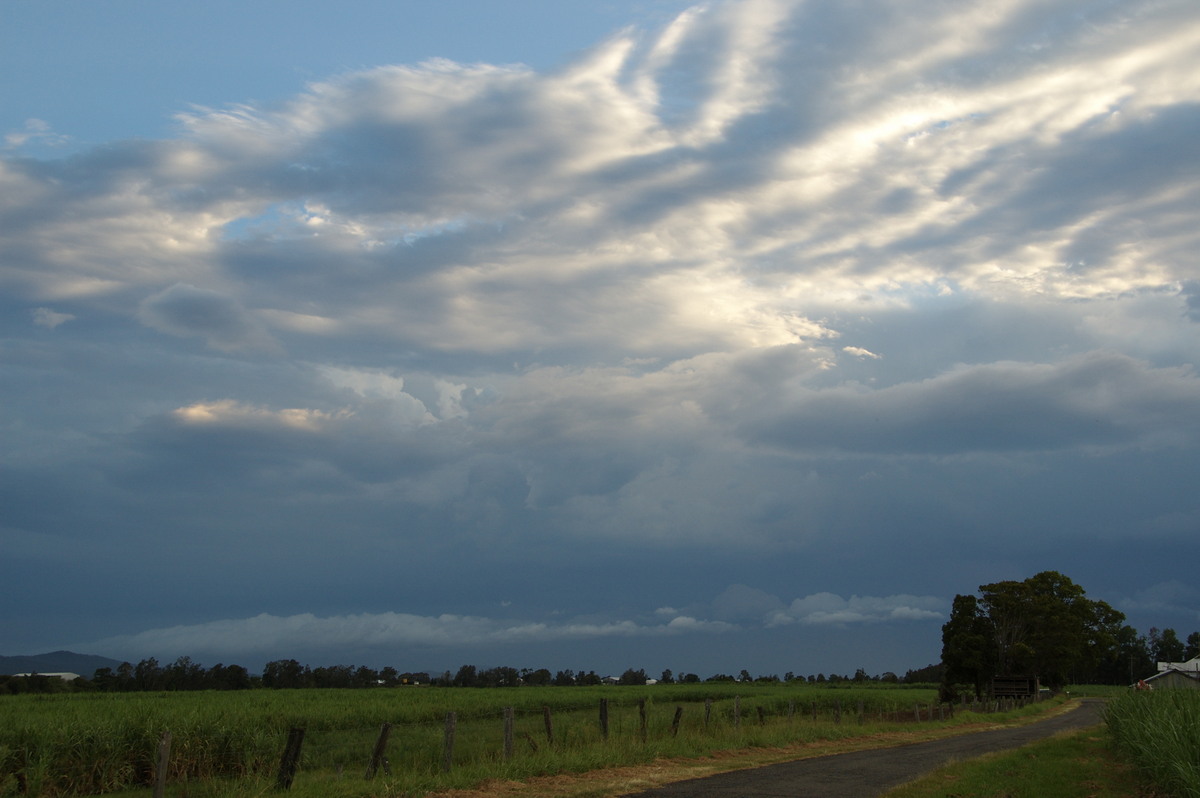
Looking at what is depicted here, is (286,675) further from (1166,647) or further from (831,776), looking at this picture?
(1166,647)

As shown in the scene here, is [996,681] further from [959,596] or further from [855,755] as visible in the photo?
[855,755]

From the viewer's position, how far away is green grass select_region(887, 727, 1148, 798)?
16781 mm

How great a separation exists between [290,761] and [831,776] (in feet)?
38.6

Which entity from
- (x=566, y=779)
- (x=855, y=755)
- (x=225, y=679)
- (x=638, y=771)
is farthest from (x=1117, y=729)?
(x=225, y=679)

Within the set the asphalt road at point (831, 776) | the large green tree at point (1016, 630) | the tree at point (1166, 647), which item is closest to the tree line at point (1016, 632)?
the large green tree at point (1016, 630)

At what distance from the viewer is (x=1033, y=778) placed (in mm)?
19297

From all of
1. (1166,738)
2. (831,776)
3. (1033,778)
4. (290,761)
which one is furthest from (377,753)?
(1166,738)

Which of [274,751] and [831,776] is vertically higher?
[274,751]

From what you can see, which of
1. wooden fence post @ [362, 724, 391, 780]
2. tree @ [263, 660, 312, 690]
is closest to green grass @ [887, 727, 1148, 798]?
wooden fence post @ [362, 724, 391, 780]

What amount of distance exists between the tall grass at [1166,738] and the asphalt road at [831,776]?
4303 millimetres

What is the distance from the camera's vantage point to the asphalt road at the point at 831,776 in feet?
56.1

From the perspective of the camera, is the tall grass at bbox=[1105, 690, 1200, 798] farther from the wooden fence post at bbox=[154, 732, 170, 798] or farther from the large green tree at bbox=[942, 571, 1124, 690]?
the large green tree at bbox=[942, 571, 1124, 690]

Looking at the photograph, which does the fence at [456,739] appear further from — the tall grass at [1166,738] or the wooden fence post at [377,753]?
the tall grass at [1166,738]

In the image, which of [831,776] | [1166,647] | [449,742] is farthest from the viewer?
[1166,647]
